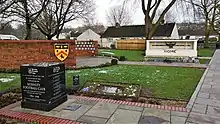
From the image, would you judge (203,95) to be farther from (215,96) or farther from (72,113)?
(72,113)

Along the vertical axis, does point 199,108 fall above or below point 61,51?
below

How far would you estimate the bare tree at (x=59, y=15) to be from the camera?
2466 cm

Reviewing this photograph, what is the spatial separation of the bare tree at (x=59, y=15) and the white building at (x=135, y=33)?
582 inches

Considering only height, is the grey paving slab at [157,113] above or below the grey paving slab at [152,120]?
above

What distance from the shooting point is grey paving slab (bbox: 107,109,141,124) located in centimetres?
423

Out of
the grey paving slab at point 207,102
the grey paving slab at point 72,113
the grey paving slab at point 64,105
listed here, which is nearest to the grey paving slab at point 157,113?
the grey paving slab at point 207,102

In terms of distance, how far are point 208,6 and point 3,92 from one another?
115 ft

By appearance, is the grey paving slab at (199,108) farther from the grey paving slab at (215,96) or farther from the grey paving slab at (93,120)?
the grey paving slab at (93,120)

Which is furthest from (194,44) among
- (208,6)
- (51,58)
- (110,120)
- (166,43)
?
(208,6)

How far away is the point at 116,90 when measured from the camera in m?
6.57

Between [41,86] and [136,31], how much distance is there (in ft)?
138

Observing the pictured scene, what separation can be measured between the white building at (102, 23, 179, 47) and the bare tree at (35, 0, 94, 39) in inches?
582

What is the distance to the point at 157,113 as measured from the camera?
184 inches

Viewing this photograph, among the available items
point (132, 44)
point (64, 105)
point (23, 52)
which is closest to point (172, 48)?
point (23, 52)
